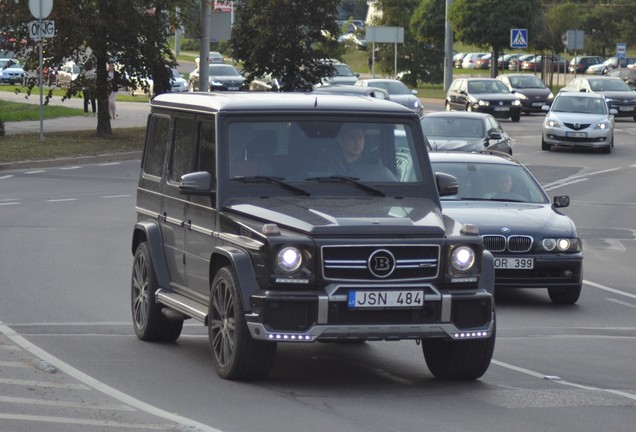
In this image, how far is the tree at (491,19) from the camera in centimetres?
7400

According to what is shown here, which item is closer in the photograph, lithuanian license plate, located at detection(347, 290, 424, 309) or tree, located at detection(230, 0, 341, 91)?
lithuanian license plate, located at detection(347, 290, 424, 309)

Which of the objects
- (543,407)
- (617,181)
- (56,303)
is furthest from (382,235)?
(617,181)

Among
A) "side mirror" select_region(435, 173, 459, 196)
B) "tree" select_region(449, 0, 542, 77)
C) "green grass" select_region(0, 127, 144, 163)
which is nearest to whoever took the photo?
"side mirror" select_region(435, 173, 459, 196)

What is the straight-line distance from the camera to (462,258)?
9.25 meters

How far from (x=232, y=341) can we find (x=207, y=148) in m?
1.65

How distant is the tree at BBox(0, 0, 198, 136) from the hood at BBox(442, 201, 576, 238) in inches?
840

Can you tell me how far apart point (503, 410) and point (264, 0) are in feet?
136

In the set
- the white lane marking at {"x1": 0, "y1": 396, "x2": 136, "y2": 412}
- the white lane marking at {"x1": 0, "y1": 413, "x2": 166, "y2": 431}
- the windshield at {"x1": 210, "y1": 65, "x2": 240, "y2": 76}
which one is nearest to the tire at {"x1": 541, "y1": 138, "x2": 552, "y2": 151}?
the windshield at {"x1": 210, "y1": 65, "x2": 240, "y2": 76}

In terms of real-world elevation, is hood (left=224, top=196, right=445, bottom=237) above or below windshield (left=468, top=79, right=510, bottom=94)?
above

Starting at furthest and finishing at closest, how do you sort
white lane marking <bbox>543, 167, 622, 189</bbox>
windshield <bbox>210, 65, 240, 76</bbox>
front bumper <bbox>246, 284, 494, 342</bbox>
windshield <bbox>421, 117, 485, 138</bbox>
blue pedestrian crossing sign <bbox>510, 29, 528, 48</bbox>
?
1. windshield <bbox>210, 65, 240, 76</bbox>
2. blue pedestrian crossing sign <bbox>510, 29, 528, 48</bbox>
3. white lane marking <bbox>543, 167, 622, 189</bbox>
4. windshield <bbox>421, 117, 485, 138</bbox>
5. front bumper <bbox>246, 284, 494, 342</bbox>

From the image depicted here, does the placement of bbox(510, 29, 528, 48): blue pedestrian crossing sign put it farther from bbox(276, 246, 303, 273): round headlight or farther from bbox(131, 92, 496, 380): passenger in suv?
bbox(276, 246, 303, 273): round headlight

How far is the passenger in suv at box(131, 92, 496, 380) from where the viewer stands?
29.6 ft

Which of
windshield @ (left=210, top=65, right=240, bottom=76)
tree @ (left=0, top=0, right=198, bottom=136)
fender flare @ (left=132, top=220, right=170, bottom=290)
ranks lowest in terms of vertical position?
fender flare @ (left=132, top=220, right=170, bottom=290)

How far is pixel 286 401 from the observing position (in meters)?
8.93
